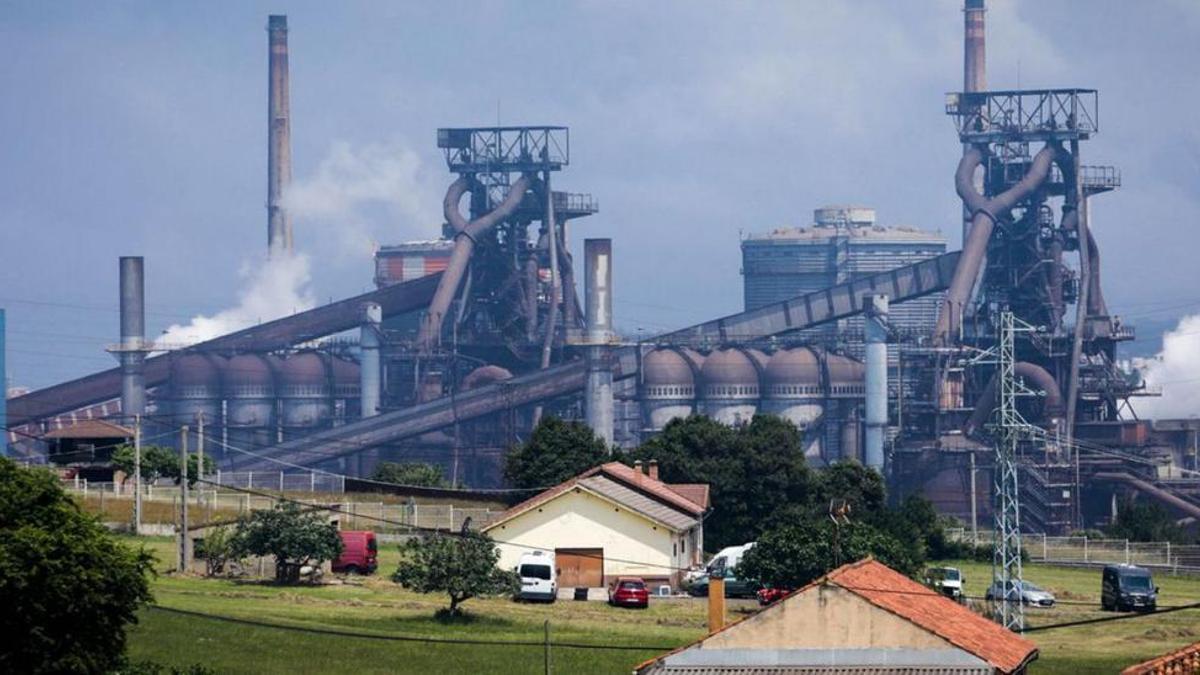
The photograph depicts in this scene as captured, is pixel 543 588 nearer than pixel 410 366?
Yes

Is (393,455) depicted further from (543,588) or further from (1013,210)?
(543,588)

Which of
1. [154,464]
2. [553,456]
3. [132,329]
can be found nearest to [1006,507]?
[553,456]

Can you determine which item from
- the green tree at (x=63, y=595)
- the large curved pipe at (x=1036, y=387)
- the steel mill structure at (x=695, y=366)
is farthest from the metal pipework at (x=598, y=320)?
the green tree at (x=63, y=595)

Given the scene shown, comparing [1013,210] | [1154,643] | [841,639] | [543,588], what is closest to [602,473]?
[543,588]

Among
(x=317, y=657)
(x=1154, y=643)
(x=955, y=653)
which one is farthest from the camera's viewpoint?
(x=1154, y=643)

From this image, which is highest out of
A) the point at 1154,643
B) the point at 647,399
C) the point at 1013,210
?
the point at 1013,210

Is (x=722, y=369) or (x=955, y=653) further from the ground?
(x=722, y=369)

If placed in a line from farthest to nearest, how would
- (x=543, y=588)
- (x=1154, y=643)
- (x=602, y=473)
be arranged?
1. (x=602, y=473)
2. (x=543, y=588)
3. (x=1154, y=643)

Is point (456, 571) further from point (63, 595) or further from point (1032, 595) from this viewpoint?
point (63, 595)

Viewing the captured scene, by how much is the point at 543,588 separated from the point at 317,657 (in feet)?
43.3

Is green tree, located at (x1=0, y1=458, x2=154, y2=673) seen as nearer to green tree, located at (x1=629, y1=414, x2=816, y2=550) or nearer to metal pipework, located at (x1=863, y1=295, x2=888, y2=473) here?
green tree, located at (x1=629, y1=414, x2=816, y2=550)

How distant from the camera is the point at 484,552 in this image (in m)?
56.0

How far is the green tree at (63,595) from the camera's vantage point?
40219 mm

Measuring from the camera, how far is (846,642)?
38.6 meters
